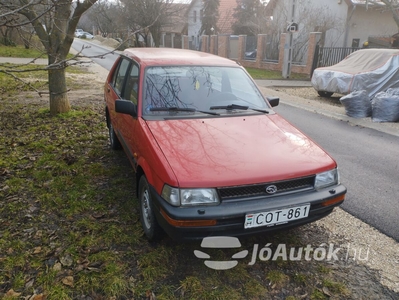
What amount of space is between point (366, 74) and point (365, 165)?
6017 millimetres

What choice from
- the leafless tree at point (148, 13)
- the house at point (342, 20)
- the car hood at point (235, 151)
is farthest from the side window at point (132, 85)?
the leafless tree at point (148, 13)

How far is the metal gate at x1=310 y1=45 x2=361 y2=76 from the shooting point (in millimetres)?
17250

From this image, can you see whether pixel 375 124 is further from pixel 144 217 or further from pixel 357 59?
pixel 144 217

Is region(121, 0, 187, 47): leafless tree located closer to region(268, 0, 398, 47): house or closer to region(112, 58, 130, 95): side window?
region(268, 0, 398, 47): house

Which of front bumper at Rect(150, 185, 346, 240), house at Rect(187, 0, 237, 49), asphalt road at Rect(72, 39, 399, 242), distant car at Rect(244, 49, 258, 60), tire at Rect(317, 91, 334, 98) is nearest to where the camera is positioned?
front bumper at Rect(150, 185, 346, 240)

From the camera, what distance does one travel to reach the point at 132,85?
4125mm

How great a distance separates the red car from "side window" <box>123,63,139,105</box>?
2 centimetres

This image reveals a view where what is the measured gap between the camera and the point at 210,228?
2.53 m

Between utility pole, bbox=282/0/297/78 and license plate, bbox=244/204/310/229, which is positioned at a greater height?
utility pole, bbox=282/0/297/78

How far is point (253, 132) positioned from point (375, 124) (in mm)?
6211

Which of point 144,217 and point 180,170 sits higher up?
point 180,170

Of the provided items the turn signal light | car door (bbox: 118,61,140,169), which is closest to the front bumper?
the turn signal light

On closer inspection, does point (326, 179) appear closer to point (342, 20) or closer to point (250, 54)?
point (250, 54)

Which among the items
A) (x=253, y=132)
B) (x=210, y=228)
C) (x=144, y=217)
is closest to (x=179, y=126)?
(x=253, y=132)
